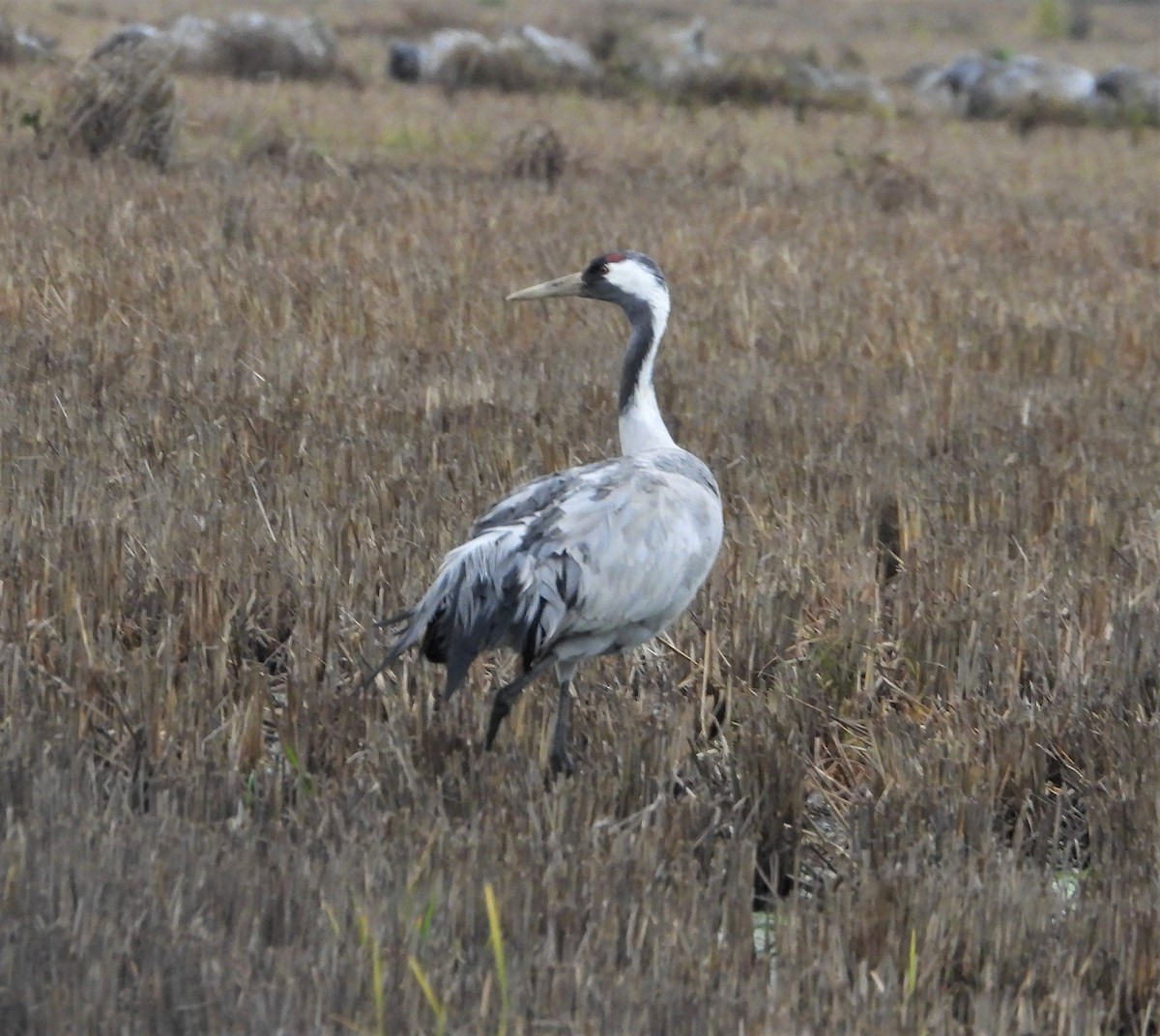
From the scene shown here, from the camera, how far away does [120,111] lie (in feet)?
45.2

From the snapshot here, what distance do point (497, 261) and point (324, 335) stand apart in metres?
2.20

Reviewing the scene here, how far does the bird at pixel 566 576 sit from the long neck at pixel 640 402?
0.35 meters

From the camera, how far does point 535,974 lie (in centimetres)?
302

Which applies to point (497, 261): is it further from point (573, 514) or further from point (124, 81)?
point (573, 514)

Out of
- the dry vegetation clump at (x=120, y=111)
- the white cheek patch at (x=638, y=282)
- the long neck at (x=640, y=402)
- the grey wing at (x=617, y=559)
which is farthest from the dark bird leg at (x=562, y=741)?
the dry vegetation clump at (x=120, y=111)

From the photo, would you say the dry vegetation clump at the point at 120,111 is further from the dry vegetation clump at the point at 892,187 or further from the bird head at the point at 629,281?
the bird head at the point at 629,281

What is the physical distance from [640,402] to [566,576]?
1133 mm

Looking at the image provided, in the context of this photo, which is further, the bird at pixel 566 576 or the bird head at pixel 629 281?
the bird head at pixel 629 281

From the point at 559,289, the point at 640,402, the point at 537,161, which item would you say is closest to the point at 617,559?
the point at 640,402

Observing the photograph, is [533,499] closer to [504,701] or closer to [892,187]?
[504,701]

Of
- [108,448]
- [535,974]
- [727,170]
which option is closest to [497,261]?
[108,448]

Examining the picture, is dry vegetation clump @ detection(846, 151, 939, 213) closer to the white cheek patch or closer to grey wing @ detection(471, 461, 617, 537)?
the white cheek patch

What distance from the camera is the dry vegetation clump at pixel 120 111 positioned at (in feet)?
45.2

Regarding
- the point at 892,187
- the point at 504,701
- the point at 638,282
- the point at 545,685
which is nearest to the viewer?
the point at 504,701
